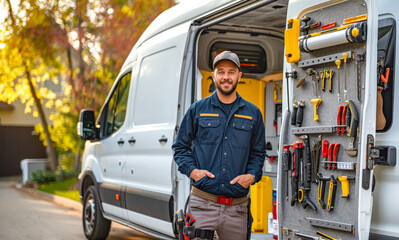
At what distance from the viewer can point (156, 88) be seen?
20.9ft

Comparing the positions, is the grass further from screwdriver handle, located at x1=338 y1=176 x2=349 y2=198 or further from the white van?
screwdriver handle, located at x1=338 y1=176 x2=349 y2=198

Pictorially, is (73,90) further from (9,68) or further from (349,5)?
(349,5)

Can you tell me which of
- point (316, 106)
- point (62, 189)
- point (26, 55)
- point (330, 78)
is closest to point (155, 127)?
point (316, 106)

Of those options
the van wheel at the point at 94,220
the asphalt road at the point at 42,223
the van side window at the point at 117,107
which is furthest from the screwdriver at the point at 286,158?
the asphalt road at the point at 42,223

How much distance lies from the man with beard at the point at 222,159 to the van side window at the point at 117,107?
11.0 ft

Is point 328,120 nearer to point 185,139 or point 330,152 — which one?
point 330,152

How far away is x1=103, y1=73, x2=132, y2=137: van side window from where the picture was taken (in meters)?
7.37

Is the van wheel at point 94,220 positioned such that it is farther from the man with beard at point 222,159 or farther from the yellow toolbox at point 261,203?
the man with beard at point 222,159

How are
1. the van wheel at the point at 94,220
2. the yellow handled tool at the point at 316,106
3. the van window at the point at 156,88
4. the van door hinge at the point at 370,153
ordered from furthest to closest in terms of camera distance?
the van wheel at the point at 94,220 < the van window at the point at 156,88 < the yellow handled tool at the point at 316,106 < the van door hinge at the point at 370,153

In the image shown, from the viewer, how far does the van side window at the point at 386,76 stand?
143 inches

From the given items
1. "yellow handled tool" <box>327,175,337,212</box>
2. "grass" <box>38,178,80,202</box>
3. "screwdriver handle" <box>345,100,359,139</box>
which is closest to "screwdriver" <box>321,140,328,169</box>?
"yellow handled tool" <box>327,175,337,212</box>

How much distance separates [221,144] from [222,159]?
11 centimetres

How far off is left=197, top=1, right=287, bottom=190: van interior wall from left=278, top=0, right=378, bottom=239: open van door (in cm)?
239

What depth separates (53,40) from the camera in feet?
51.0
